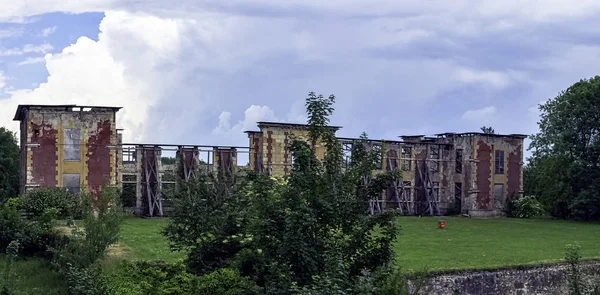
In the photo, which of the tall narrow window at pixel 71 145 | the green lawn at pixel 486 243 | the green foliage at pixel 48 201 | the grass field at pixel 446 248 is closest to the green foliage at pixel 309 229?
the grass field at pixel 446 248

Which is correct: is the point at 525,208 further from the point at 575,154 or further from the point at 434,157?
the point at 434,157

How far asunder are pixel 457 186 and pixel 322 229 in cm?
3832

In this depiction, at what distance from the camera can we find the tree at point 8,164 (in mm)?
52234

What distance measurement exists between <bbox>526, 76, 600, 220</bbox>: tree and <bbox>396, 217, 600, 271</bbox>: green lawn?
16.7 feet

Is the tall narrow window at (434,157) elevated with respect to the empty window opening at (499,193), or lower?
elevated

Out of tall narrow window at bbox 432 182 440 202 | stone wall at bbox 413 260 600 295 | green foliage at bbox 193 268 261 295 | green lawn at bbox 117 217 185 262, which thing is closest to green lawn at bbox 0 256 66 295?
green lawn at bbox 117 217 185 262

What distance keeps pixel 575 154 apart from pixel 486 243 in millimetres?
23387

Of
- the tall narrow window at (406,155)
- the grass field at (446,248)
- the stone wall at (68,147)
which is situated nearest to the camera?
the grass field at (446,248)

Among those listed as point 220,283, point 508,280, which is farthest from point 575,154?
point 220,283

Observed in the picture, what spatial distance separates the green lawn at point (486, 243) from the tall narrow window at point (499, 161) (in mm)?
9400

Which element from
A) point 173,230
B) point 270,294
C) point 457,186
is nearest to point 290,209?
point 270,294

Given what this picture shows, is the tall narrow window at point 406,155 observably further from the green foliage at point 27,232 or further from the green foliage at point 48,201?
the green foliage at point 27,232

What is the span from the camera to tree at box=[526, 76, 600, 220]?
48.8m

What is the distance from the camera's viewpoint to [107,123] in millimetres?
41188
